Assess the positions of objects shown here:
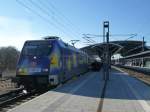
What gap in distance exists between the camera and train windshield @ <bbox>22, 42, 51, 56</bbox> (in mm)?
18438

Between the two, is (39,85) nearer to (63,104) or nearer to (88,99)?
(88,99)

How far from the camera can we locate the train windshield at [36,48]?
1844 cm

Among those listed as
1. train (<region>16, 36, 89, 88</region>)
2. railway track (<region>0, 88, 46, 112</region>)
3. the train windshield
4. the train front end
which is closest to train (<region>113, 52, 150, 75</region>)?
train (<region>16, 36, 89, 88</region>)

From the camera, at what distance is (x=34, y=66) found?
18.0m

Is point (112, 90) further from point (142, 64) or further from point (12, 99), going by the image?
point (142, 64)

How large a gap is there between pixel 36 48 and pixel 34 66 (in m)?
1.19

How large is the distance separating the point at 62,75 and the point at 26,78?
2.87 m

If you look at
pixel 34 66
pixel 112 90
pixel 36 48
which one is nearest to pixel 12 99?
pixel 34 66

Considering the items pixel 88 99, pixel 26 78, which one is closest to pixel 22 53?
pixel 26 78

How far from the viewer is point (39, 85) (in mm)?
17984

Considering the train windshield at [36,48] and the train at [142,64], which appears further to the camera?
the train at [142,64]

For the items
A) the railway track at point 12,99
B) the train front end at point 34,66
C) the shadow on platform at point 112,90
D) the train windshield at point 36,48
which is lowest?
the railway track at point 12,99

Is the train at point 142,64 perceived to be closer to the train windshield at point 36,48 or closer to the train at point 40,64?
the train at point 40,64

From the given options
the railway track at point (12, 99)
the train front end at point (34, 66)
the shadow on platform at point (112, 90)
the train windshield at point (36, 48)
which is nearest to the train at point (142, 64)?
the shadow on platform at point (112, 90)
